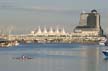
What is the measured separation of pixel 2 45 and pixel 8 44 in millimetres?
5446

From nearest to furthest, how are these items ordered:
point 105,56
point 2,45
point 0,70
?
point 0,70 < point 105,56 < point 2,45

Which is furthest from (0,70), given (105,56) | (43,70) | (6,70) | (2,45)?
(2,45)

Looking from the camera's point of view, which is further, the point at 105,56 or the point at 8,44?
the point at 8,44

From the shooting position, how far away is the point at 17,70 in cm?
5350

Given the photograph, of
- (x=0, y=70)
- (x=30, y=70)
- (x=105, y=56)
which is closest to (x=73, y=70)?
(x=30, y=70)

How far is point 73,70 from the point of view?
178 ft

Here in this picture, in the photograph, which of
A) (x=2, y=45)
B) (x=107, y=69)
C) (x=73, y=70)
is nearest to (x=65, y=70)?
(x=73, y=70)

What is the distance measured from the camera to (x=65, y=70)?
53.4m

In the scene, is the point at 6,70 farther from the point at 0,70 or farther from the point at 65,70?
the point at 65,70

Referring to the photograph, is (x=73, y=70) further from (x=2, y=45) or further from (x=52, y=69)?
(x=2, y=45)

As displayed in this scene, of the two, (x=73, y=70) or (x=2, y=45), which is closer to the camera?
(x=73, y=70)

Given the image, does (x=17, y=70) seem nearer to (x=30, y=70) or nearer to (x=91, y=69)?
(x=30, y=70)

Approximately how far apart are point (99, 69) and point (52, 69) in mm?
5450

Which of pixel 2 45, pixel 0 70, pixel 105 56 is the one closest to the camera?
pixel 0 70
